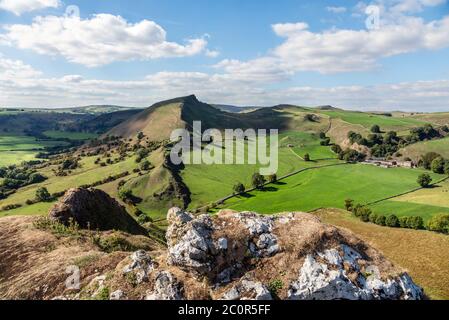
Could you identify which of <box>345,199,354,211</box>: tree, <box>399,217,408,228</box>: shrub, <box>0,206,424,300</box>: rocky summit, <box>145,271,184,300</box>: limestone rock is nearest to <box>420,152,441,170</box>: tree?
<box>345,199,354,211</box>: tree

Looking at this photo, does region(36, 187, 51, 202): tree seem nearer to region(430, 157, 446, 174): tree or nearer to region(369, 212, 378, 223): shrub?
region(369, 212, 378, 223): shrub

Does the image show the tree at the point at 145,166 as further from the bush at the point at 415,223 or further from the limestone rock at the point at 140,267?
the limestone rock at the point at 140,267

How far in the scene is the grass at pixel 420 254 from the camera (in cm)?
4248

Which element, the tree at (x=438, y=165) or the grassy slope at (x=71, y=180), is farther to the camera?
the tree at (x=438, y=165)

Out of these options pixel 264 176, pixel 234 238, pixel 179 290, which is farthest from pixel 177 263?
pixel 264 176

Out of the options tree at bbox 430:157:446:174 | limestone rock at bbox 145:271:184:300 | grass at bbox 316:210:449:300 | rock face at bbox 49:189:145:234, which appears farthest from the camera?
tree at bbox 430:157:446:174

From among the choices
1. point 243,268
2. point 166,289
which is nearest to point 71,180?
point 166,289

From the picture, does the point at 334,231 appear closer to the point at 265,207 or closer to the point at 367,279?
the point at 367,279

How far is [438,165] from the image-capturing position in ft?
539

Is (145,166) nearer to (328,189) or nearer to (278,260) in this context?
(328,189)

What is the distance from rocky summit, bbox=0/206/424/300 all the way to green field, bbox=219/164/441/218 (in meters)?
91.4

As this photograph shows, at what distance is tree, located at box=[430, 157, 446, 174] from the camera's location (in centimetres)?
16325

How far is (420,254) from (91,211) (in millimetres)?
46189

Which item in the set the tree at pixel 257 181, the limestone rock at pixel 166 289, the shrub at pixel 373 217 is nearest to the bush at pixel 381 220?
the shrub at pixel 373 217
